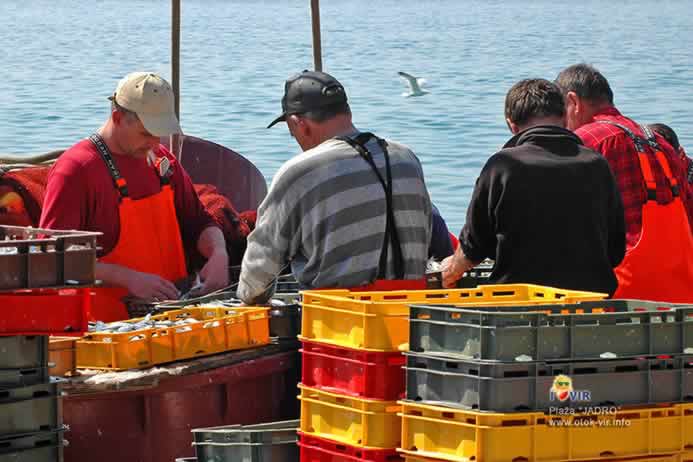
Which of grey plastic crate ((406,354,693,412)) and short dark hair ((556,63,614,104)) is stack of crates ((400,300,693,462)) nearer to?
grey plastic crate ((406,354,693,412))

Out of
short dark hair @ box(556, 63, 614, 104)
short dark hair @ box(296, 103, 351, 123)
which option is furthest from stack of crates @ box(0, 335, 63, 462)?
short dark hair @ box(556, 63, 614, 104)

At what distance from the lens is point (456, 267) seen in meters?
6.30

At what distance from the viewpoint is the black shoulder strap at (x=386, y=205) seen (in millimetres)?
5723

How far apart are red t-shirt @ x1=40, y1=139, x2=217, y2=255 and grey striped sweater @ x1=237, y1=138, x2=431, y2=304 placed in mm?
1066

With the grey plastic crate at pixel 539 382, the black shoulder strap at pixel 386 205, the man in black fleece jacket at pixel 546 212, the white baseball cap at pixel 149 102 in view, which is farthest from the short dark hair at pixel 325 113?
the grey plastic crate at pixel 539 382

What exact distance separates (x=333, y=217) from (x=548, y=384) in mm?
1357

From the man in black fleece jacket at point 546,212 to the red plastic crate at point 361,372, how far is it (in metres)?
1.25

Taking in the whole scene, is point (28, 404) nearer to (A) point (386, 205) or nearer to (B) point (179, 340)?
(B) point (179, 340)

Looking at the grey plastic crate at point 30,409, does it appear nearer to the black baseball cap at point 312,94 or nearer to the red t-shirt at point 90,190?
the black baseball cap at point 312,94

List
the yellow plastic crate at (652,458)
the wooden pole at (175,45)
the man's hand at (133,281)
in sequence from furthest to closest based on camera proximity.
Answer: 1. the wooden pole at (175,45)
2. the man's hand at (133,281)
3. the yellow plastic crate at (652,458)

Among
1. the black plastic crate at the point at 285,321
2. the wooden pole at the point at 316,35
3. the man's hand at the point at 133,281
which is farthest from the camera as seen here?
the wooden pole at the point at 316,35

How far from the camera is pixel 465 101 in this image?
2708 cm

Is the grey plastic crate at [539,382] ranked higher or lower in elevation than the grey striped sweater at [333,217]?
lower

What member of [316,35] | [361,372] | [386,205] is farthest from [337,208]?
[316,35]
